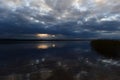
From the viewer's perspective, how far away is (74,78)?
28.5 meters

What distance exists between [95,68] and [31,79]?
468 inches

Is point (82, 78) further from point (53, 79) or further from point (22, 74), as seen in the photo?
point (22, 74)

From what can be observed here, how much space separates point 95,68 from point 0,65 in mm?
13043

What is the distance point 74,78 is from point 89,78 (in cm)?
160

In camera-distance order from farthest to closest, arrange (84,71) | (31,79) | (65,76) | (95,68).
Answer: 1. (95,68)
2. (84,71)
3. (65,76)
4. (31,79)

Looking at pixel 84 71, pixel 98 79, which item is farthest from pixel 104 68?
pixel 98 79

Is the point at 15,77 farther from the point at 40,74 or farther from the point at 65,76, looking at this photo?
the point at 65,76

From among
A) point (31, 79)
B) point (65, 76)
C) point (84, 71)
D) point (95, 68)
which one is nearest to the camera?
point (31, 79)

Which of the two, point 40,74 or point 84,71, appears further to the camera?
point 84,71

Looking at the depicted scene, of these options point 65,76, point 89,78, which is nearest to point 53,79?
point 65,76

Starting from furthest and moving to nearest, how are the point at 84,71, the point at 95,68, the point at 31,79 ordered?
1. the point at 95,68
2. the point at 84,71
3. the point at 31,79

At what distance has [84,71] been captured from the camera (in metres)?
33.2

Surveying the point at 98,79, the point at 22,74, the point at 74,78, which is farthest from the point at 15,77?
the point at 98,79

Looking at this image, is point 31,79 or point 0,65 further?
point 0,65
